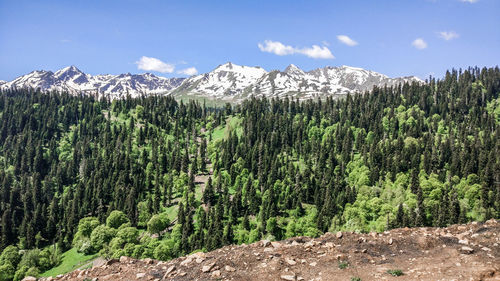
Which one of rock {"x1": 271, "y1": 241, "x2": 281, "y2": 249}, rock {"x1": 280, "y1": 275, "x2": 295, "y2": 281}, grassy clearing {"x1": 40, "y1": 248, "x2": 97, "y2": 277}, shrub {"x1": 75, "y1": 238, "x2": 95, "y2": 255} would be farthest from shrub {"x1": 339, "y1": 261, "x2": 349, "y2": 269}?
shrub {"x1": 75, "y1": 238, "x2": 95, "y2": 255}

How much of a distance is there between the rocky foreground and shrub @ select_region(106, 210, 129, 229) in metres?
131

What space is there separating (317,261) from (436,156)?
182993 mm

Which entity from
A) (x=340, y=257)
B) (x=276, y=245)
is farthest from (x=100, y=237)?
(x=340, y=257)

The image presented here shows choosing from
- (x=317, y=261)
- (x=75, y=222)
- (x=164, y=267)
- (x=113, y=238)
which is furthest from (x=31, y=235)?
(x=317, y=261)

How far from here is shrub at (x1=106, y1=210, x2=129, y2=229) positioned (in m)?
144

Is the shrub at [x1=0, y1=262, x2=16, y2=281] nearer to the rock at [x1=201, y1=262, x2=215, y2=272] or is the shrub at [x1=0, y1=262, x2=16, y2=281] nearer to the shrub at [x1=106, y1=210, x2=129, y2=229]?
the shrub at [x1=106, y1=210, x2=129, y2=229]

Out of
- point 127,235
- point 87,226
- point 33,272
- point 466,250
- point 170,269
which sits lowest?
point 33,272

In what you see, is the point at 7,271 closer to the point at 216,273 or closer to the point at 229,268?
the point at 216,273

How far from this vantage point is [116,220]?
145875 mm

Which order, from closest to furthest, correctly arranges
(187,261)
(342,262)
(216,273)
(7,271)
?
(216,273) → (342,262) → (187,261) → (7,271)

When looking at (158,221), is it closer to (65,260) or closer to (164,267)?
(65,260)

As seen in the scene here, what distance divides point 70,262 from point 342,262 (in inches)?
5617

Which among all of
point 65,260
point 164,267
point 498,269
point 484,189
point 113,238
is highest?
point 498,269

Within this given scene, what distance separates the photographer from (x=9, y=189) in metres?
192
